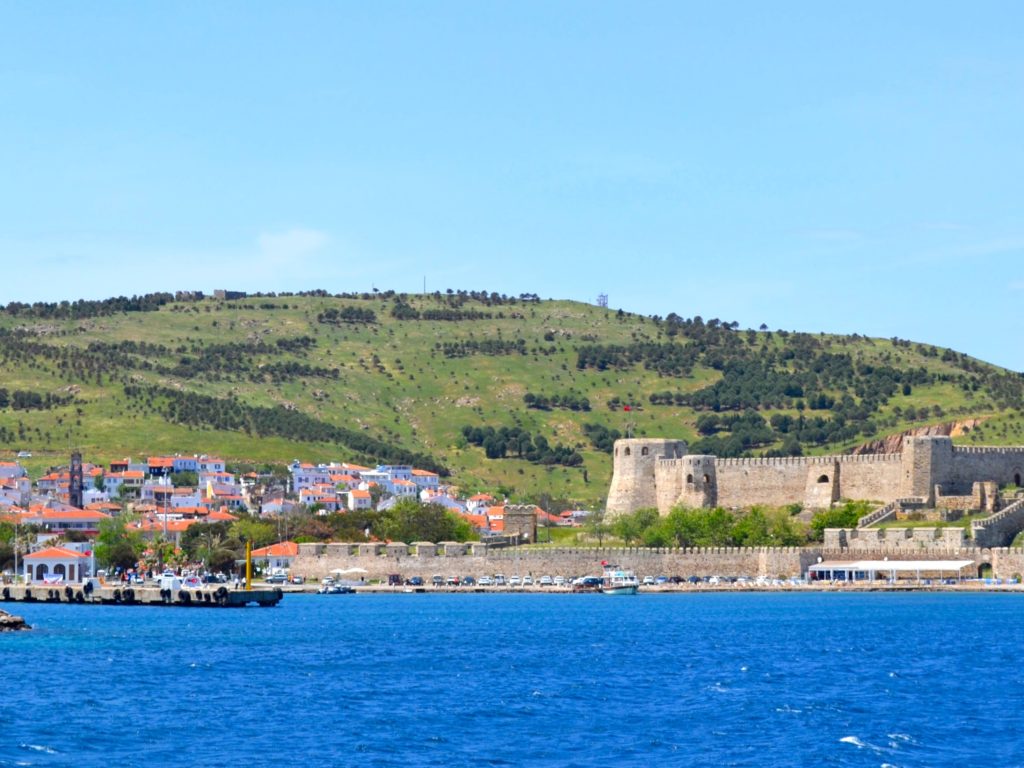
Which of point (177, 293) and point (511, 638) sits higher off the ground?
point (177, 293)

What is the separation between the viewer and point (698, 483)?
97.0 m

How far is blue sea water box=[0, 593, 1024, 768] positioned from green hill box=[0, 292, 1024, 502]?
182 ft

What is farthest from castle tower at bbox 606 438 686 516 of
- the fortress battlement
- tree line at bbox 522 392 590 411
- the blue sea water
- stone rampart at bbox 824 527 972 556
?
tree line at bbox 522 392 590 411

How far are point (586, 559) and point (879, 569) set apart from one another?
13677 mm

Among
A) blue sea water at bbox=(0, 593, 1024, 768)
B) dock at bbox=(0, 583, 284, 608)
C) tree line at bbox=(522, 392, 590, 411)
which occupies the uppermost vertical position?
→ tree line at bbox=(522, 392, 590, 411)

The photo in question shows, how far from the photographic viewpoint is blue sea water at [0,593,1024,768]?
34.2 m

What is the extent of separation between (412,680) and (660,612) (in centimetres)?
3009

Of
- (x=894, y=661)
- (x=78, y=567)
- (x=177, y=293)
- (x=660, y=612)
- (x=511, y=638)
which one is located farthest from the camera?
(x=177, y=293)

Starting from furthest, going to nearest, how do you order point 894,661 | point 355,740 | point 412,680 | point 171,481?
point 171,481, point 894,661, point 412,680, point 355,740

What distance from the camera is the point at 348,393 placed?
6201 inches

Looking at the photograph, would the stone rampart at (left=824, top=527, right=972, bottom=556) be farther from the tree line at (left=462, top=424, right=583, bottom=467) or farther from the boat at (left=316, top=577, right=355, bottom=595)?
the tree line at (left=462, top=424, right=583, bottom=467)

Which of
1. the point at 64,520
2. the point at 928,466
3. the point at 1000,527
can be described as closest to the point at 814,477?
the point at 928,466

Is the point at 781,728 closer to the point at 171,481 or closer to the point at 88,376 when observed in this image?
the point at 171,481

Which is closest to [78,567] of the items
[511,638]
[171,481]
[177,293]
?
[171,481]
